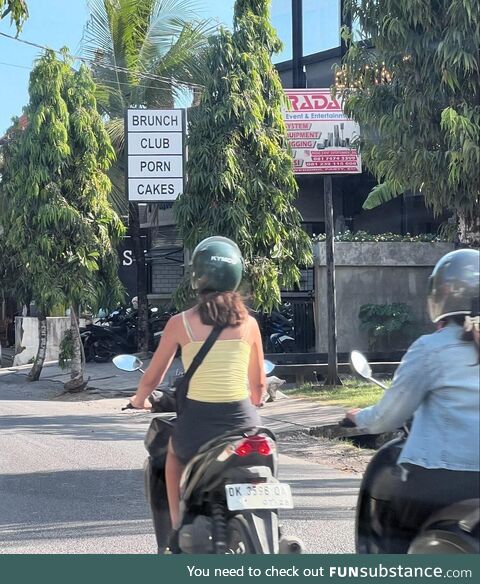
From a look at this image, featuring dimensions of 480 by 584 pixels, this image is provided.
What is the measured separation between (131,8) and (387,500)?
699 inches

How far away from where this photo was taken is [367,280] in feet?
56.3

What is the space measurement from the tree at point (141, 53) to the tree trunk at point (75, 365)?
4.46 m

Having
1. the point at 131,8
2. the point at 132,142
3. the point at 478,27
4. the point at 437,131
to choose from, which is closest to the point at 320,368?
the point at 132,142

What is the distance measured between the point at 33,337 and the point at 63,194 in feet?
25.7

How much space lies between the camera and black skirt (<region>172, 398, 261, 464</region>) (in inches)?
165

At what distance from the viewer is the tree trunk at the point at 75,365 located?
52.1 ft

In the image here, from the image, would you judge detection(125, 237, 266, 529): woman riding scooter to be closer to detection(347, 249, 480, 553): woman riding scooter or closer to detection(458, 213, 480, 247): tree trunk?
detection(347, 249, 480, 553): woman riding scooter

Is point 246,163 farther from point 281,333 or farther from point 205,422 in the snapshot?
point 205,422

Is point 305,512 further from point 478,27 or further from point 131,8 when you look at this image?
point 131,8

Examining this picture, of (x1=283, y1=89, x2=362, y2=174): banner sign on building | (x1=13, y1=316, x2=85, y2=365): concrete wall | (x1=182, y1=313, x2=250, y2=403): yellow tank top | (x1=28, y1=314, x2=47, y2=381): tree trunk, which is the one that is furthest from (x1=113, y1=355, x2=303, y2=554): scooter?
(x1=13, y1=316, x2=85, y2=365): concrete wall

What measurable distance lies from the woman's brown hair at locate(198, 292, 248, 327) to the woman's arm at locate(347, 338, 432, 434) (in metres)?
0.91

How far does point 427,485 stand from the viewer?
344 centimetres

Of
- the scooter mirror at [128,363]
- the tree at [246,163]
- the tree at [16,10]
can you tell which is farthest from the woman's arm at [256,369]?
the tree at [246,163]

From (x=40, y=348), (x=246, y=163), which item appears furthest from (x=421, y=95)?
(x=40, y=348)
